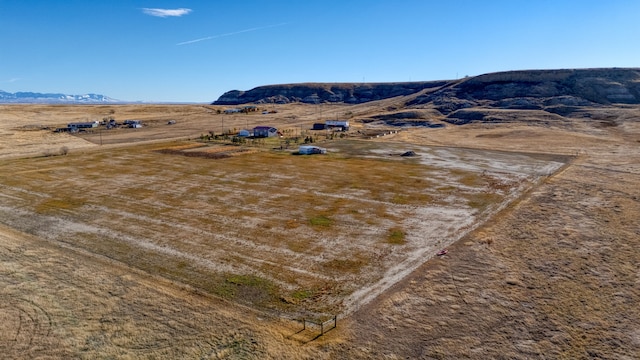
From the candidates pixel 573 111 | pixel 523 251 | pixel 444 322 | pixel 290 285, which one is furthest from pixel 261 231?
pixel 573 111

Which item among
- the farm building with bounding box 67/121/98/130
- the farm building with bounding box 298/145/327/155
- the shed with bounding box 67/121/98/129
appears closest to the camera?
the farm building with bounding box 298/145/327/155

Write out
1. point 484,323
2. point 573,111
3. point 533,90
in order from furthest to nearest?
point 533,90 < point 573,111 < point 484,323

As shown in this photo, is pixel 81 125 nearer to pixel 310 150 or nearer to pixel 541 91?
pixel 310 150

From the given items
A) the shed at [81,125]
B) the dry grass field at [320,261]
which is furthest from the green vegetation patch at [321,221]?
the shed at [81,125]

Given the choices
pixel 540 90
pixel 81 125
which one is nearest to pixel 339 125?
pixel 81 125

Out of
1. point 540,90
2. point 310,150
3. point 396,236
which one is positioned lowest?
point 396,236

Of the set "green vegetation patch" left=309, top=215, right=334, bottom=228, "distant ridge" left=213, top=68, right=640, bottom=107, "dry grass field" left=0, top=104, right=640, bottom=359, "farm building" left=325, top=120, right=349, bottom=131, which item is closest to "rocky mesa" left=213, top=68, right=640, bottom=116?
"distant ridge" left=213, top=68, right=640, bottom=107

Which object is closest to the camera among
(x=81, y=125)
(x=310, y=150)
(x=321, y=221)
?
(x=321, y=221)

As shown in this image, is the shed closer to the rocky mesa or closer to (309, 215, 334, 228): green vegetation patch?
(309, 215, 334, 228): green vegetation patch

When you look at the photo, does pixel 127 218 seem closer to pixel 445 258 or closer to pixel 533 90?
pixel 445 258
